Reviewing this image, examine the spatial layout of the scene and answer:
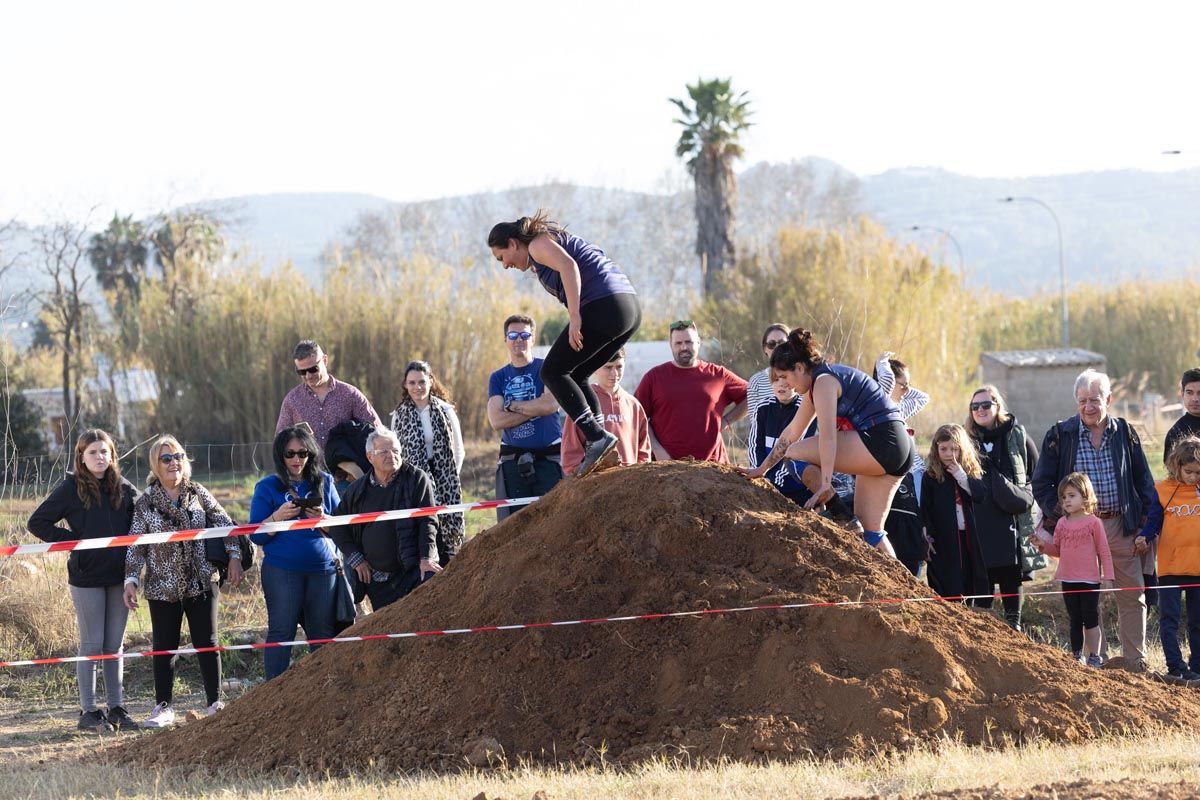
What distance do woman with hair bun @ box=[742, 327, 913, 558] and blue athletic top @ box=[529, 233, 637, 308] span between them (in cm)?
98

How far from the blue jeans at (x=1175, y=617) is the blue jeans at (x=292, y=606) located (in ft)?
17.2

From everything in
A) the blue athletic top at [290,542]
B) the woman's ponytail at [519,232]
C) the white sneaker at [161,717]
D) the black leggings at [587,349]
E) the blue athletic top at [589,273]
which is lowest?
the white sneaker at [161,717]

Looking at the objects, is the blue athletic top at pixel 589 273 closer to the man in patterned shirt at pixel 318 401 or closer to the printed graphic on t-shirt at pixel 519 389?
the printed graphic on t-shirt at pixel 519 389

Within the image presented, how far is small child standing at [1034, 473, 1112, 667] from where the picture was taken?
890cm

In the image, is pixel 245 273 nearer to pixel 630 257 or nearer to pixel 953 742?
pixel 953 742

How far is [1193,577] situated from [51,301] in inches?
1072

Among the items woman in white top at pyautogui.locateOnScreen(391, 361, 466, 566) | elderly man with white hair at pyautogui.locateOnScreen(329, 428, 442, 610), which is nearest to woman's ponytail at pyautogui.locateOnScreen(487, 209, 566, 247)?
elderly man with white hair at pyautogui.locateOnScreen(329, 428, 442, 610)

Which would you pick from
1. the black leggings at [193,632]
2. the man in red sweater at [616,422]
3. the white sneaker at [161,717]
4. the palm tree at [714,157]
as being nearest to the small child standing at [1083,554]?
the man in red sweater at [616,422]

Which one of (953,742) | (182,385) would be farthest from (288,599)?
(182,385)

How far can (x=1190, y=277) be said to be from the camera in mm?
48375

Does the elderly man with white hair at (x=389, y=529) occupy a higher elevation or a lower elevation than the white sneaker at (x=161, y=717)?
higher

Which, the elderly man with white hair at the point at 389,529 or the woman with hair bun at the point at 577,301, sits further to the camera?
the elderly man with white hair at the point at 389,529

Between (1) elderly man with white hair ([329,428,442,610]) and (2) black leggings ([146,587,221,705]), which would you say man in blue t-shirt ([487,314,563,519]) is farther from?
(2) black leggings ([146,587,221,705])

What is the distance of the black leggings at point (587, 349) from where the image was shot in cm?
743
